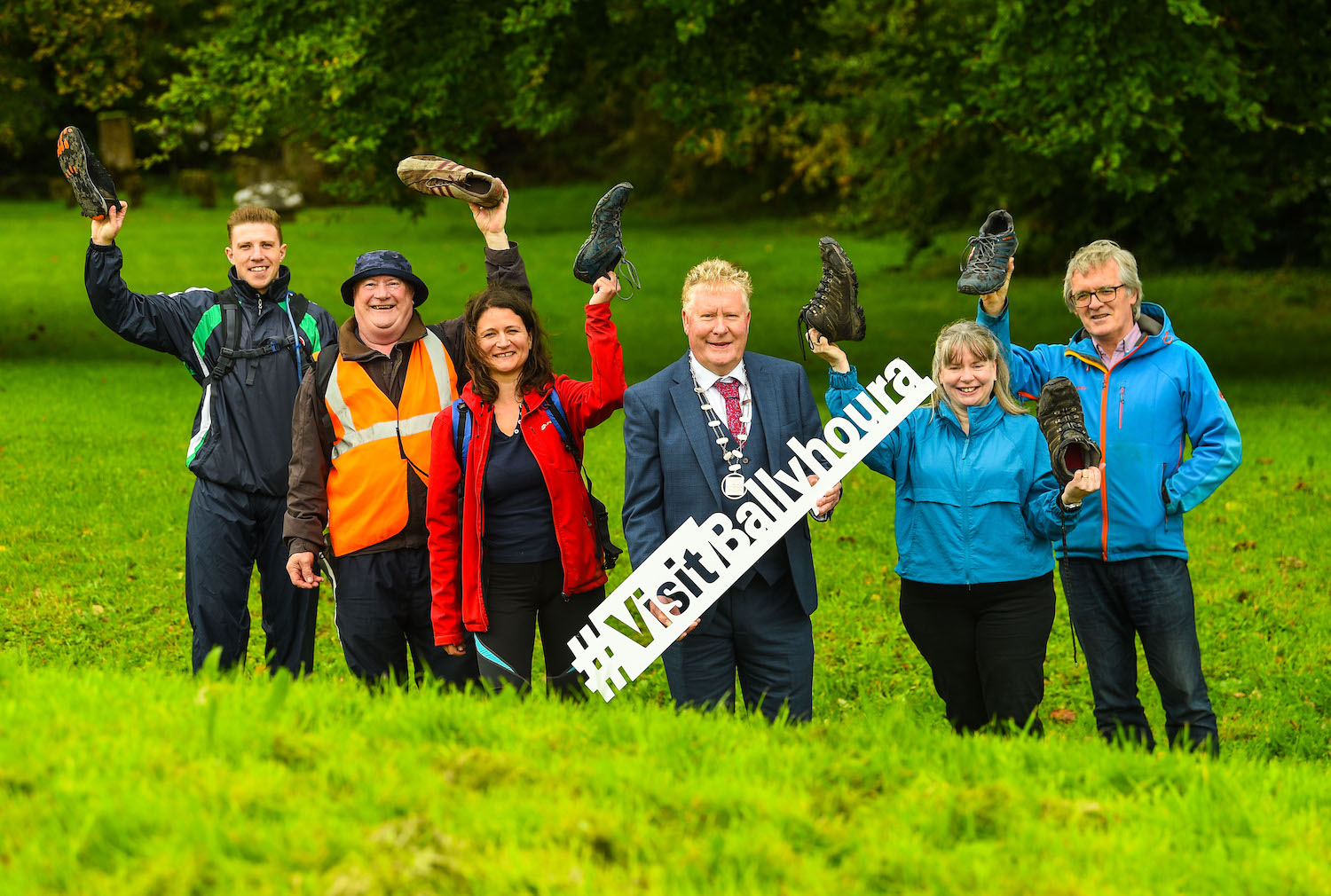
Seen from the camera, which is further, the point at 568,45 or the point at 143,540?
the point at 568,45

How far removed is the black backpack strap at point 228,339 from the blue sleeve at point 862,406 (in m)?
2.64

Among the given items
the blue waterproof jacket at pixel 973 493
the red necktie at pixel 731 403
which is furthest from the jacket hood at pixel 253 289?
the blue waterproof jacket at pixel 973 493

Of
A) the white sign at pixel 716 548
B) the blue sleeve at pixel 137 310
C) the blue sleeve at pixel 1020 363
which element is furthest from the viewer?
the blue sleeve at pixel 137 310

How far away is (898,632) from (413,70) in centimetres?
1123

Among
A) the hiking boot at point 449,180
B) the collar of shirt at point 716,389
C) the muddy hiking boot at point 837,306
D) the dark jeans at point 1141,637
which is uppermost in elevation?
the hiking boot at point 449,180

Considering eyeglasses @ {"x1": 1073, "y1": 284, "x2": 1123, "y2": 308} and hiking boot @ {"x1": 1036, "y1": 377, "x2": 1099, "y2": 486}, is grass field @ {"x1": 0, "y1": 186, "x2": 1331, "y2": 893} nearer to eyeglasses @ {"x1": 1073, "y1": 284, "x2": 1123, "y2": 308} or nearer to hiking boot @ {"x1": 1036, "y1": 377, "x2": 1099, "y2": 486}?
hiking boot @ {"x1": 1036, "y1": 377, "x2": 1099, "y2": 486}

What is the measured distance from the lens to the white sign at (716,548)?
14.9ft

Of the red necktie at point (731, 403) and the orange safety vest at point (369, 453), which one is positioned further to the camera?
the orange safety vest at point (369, 453)

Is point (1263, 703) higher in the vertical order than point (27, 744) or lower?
lower

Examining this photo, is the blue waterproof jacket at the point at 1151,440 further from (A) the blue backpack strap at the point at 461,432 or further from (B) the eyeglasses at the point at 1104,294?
(A) the blue backpack strap at the point at 461,432

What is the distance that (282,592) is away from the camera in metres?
5.87

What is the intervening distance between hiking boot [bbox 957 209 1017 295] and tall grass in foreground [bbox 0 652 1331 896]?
180 cm

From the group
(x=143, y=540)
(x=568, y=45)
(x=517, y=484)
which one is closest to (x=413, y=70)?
(x=568, y=45)

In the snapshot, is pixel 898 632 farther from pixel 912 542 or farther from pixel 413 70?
pixel 413 70
